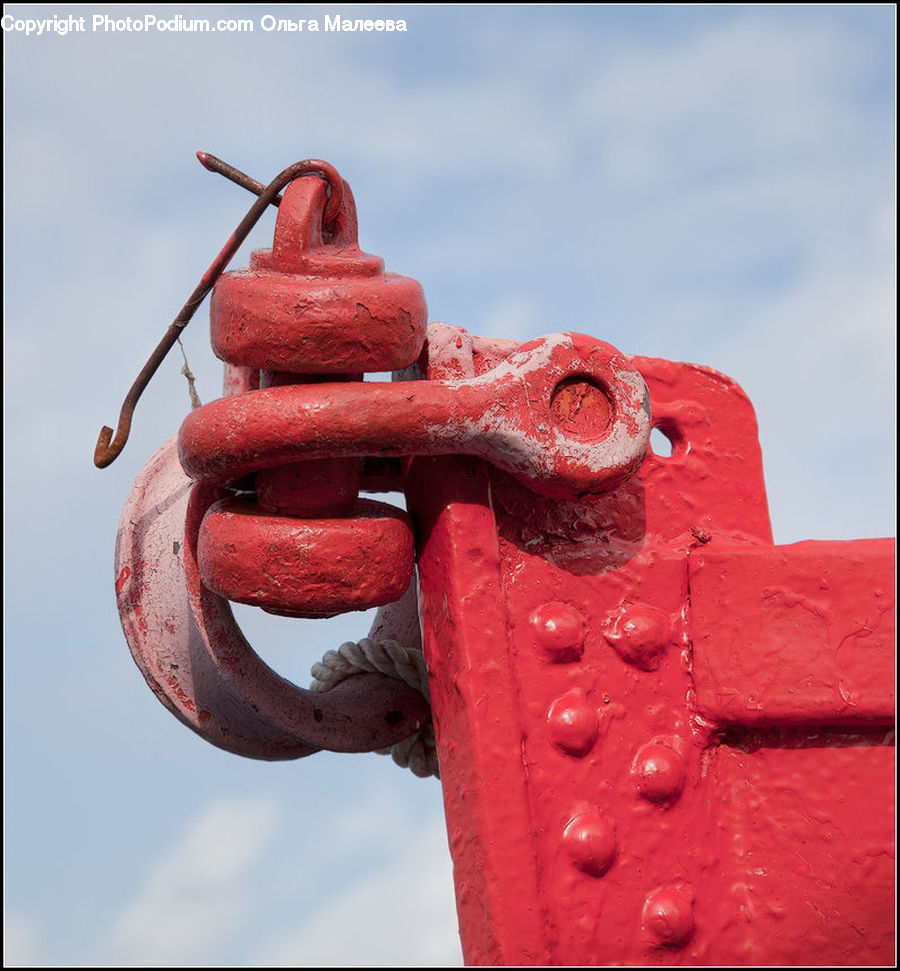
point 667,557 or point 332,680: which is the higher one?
point 667,557

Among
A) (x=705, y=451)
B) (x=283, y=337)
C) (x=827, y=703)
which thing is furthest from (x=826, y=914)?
(x=283, y=337)

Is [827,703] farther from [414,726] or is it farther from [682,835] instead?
[414,726]

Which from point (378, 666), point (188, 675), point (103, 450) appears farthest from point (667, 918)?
point (103, 450)

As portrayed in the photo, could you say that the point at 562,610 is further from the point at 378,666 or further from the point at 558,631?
the point at 378,666

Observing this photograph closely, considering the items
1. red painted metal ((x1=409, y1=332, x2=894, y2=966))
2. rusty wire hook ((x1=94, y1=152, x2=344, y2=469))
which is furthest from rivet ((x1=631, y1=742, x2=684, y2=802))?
rusty wire hook ((x1=94, y1=152, x2=344, y2=469))

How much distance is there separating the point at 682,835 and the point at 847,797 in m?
0.26

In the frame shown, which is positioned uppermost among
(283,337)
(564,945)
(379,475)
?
(283,337)

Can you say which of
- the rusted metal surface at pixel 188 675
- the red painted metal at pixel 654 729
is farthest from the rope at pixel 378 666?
the red painted metal at pixel 654 729

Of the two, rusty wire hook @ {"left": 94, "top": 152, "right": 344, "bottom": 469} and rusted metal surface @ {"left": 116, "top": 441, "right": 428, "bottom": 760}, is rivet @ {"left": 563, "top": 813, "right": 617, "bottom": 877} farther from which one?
rusty wire hook @ {"left": 94, "top": 152, "right": 344, "bottom": 469}

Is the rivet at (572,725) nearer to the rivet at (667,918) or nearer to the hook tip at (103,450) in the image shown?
the rivet at (667,918)

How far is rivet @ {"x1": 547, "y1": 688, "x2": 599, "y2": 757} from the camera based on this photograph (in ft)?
6.49

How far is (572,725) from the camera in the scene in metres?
1.98

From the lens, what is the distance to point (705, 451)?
2209 mm

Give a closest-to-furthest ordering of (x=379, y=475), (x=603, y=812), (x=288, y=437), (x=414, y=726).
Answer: (x=288, y=437), (x=603, y=812), (x=379, y=475), (x=414, y=726)
